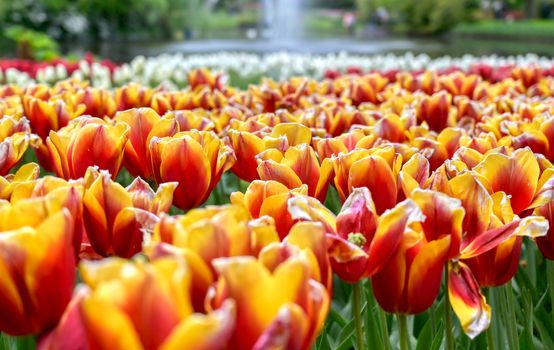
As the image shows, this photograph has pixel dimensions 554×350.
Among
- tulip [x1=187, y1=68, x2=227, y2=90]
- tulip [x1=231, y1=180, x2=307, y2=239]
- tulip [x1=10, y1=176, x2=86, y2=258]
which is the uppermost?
tulip [x1=10, y1=176, x2=86, y2=258]

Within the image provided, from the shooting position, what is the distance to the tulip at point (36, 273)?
0.71 m

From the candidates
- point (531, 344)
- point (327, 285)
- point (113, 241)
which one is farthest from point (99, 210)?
point (531, 344)

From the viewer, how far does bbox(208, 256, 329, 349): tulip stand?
0.62 meters

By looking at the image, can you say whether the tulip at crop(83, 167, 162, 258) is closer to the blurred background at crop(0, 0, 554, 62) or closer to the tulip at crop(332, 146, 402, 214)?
the tulip at crop(332, 146, 402, 214)

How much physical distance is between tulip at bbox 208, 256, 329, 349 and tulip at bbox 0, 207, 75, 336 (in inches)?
6.8

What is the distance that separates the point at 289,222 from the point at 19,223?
13.3 inches

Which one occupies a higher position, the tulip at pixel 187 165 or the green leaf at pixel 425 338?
the tulip at pixel 187 165

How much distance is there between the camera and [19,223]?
0.80 meters

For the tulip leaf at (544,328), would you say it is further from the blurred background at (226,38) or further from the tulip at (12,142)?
the blurred background at (226,38)

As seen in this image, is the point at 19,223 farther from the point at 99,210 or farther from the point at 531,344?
the point at 531,344

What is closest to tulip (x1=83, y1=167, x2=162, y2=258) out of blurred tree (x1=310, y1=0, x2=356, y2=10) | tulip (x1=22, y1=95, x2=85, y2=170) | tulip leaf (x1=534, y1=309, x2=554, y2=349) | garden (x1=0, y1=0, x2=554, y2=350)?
garden (x1=0, y1=0, x2=554, y2=350)

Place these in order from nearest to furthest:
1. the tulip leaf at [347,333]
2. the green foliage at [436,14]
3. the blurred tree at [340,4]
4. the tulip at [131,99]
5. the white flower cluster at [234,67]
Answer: the tulip leaf at [347,333], the tulip at [131,99], the white flower cluster at [234,67], the green foliage at [436,14], the blurred tree at [340,4]

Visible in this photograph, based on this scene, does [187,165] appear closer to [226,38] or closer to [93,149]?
[93,149]

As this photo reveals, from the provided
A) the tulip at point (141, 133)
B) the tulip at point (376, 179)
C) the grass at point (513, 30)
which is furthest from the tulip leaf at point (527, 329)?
the grass at point (513, 30)
